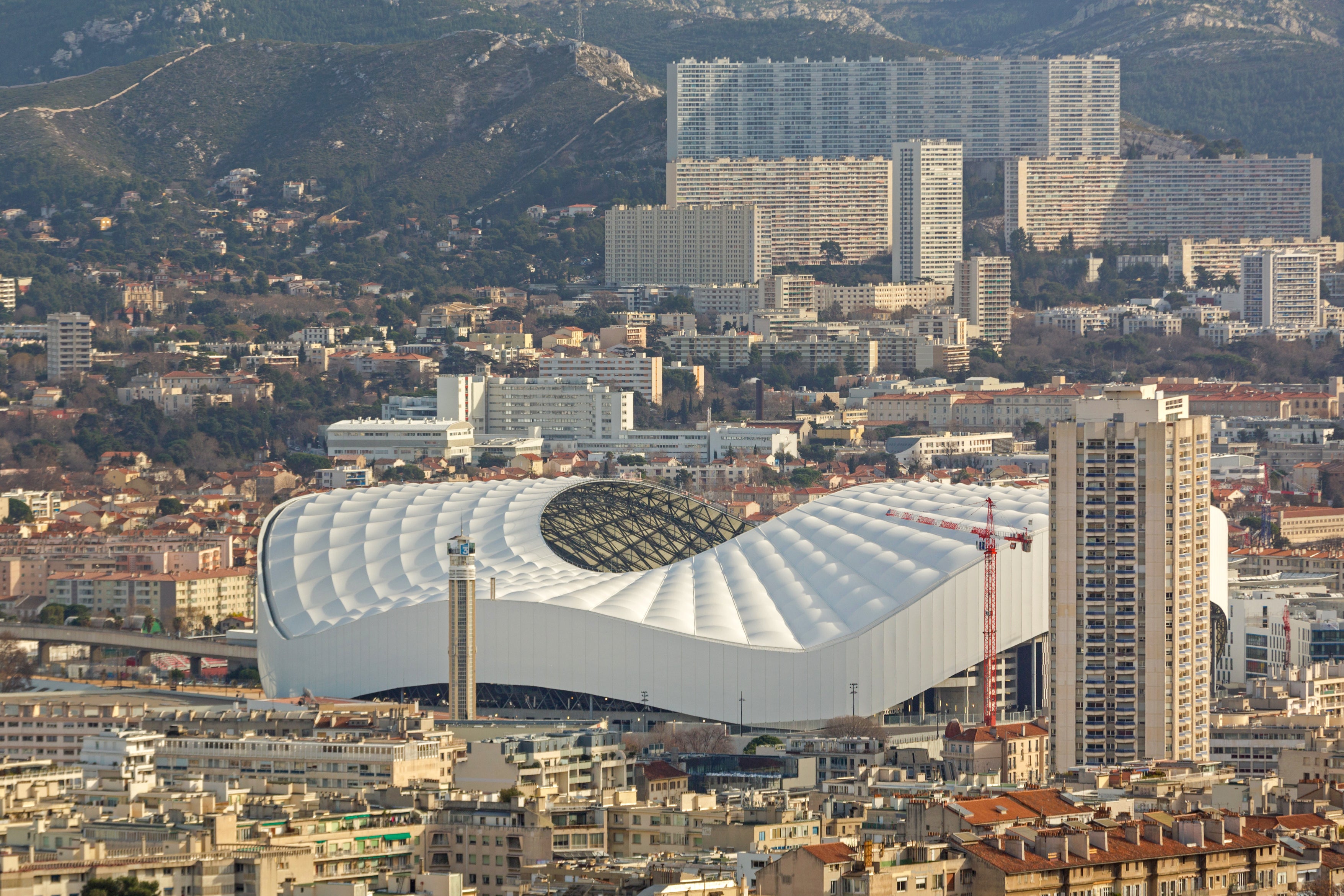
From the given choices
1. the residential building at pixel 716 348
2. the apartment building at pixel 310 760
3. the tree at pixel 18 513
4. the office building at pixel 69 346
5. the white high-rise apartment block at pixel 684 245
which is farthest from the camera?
the white high-rise apartment block at pixel 684 245

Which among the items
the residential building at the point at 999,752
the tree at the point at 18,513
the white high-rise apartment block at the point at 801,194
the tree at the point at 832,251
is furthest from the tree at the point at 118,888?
the tree at the point at 832,251

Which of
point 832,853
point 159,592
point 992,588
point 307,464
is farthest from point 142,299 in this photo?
point 832,853

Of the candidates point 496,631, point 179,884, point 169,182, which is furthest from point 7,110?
point 179,884

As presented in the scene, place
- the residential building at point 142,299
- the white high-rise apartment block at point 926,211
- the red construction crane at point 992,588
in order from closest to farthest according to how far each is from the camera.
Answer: the red construction crane at point 992,588 < the residential building at point 142,299 < the white high-rise apartment block at point 926,211

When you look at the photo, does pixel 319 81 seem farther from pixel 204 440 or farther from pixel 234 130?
pixel 204 440

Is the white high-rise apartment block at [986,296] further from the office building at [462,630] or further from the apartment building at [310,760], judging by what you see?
the apartment building at [310,760]

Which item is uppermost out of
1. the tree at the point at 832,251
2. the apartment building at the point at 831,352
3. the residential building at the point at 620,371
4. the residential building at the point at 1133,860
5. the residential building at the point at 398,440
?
the tree at the point at 832,251

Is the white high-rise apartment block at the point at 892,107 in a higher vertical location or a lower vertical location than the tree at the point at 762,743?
higher
